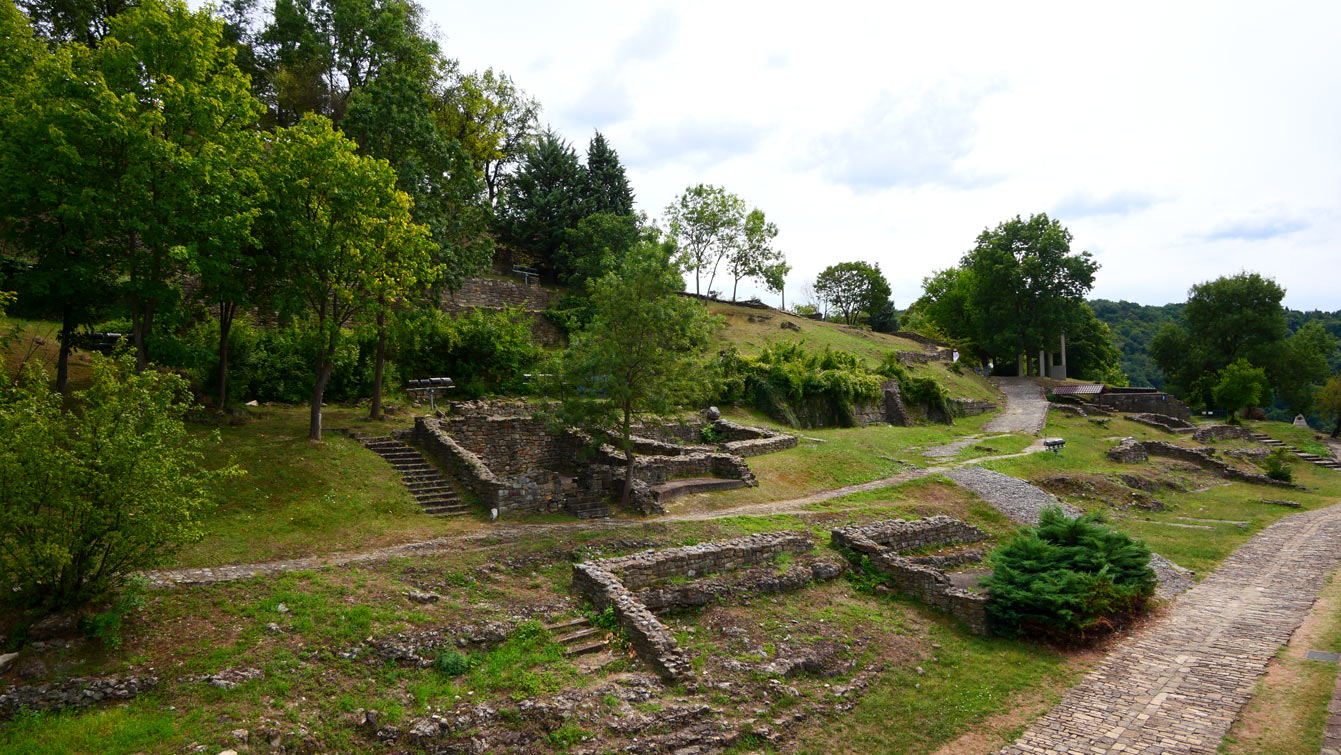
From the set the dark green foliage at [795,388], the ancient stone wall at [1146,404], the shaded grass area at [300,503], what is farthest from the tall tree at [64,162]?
the ancient stone wall at [1146,404]

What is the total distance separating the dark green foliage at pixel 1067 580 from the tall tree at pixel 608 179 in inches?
1468

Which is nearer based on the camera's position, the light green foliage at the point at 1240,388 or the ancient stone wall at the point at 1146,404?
the ancient stone wall at the point at 1146,404

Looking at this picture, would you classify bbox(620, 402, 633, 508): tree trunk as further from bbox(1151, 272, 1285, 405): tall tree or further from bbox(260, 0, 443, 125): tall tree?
bbox(1151, 272, 1285, 405): tall tree

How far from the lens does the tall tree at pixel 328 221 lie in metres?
18.5

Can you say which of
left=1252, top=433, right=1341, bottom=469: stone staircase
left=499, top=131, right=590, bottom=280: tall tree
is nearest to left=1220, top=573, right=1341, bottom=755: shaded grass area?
left=1252, top=433, right=1341, bottom=469: stone staircase

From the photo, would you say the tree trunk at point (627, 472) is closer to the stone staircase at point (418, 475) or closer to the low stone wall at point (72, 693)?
the stone staircase at point (418, 475)

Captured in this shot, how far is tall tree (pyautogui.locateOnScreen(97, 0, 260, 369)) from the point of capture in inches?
612

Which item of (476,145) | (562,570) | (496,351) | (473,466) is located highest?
(476,145)

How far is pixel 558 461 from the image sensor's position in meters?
25.0

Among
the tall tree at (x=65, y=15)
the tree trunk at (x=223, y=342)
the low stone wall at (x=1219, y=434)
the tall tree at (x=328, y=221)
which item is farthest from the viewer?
the low stone wall at (x=1219, y=434)

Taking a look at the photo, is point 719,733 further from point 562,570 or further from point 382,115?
point 382,115

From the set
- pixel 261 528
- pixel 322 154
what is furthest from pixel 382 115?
pixel 261 528

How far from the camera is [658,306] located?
59.4ft

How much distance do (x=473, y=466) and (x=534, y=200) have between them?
101 feet
